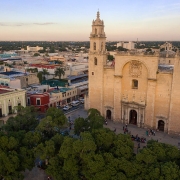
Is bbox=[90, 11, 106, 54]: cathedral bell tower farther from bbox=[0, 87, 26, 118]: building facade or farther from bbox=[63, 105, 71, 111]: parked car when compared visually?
bbox=[0, 87, 26, 118]: building facade

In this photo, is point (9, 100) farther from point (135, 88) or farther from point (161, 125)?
point (161, 125)

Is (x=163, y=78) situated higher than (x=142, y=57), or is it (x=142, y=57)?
(x=142, y=57)

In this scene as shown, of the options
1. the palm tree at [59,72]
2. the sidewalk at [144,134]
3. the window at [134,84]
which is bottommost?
the sidewalk at [144,134]

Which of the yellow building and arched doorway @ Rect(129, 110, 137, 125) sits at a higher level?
the yellow building

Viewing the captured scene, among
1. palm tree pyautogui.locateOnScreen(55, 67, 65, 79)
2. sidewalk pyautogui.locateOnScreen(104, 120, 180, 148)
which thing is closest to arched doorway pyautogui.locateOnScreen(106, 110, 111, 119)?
sidewalk pyautogui.locateOnScreen(104, 120, 180, 148)

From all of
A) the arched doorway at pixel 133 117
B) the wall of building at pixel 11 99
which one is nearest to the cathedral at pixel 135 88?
the arched doorway at pixel 133 117

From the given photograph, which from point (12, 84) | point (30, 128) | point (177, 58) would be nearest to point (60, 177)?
point (30, 128)

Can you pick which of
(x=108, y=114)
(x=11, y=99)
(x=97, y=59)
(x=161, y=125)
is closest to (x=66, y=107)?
(x=108, y=114)

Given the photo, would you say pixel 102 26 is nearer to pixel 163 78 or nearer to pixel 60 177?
pixel 163 78

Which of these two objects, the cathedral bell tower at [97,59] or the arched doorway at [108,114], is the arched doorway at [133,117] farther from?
the cathedral bell tower at [97,59]
